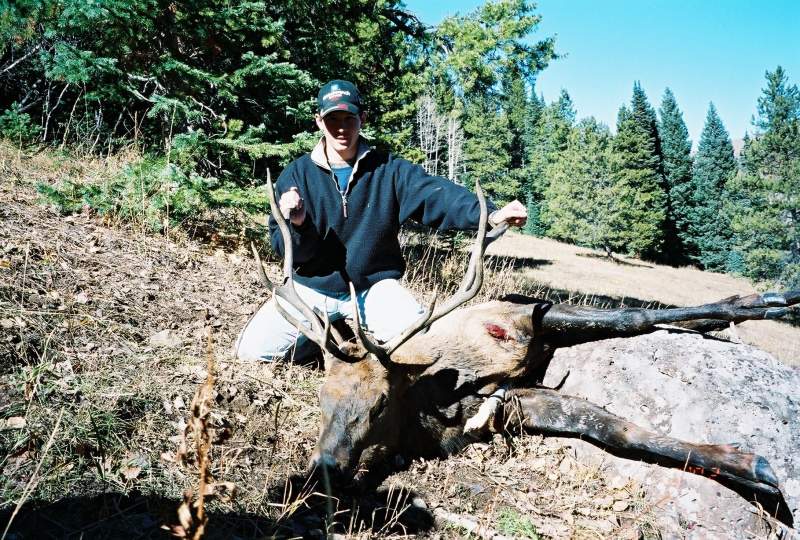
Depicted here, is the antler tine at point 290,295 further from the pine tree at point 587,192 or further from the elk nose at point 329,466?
the pine tree at point 587,192

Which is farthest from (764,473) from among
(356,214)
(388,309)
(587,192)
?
(587,192)

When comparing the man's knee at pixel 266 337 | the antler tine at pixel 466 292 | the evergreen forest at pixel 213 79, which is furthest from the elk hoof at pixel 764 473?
the evergreen forest at pixel 213 79

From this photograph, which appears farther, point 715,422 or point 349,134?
point 349,134

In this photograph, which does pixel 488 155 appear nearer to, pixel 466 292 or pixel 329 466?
pixel 466 292

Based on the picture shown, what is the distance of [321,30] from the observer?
6.96m

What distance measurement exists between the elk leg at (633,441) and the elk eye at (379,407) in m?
1.01

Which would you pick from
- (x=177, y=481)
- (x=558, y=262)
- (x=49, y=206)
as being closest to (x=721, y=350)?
(x=177, y=481)

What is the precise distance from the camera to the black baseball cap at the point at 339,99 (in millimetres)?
3439

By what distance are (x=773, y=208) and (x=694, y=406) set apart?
25.2 meters

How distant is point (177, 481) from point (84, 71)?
480cm

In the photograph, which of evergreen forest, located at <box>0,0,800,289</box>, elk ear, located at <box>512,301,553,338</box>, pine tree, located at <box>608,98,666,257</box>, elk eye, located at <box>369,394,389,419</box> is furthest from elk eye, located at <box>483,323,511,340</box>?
pine tree, located at <box>608,98,666,257</box>

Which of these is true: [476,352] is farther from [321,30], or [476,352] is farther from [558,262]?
[558,262]

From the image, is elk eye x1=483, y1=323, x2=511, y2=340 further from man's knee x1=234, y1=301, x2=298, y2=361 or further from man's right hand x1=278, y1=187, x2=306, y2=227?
→ man's right hand x1=278, y1=187, x2=306, y2=227

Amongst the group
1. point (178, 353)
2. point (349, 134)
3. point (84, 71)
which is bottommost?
point (178, 353)
